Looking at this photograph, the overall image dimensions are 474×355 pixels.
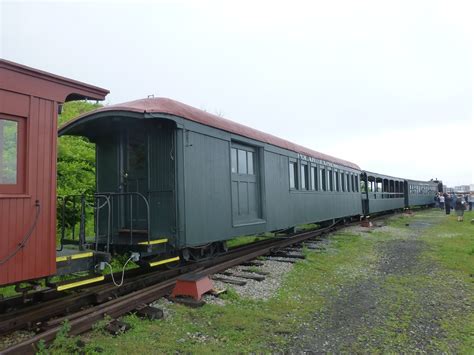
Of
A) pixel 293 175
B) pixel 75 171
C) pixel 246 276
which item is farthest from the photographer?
pixel 293 175

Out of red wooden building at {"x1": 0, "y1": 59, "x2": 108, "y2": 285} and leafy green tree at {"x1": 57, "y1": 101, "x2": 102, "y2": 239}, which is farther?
leafy green tree at {"x1": 57, "y1": 101, "x2": 102, "y2": 239}

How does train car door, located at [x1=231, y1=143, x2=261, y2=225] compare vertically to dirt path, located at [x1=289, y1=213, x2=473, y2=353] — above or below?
above

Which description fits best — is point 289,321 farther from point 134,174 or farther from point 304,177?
point 304,177

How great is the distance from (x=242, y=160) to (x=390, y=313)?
4299 mm

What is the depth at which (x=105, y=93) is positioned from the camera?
4.86 meters

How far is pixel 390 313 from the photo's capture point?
17.0 feet

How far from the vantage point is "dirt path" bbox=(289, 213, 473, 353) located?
4188 mm

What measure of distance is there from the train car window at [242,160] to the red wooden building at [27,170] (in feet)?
14.3

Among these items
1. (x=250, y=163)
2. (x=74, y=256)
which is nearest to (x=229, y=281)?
(x=74, y=256)

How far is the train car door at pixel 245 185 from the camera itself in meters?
7.91

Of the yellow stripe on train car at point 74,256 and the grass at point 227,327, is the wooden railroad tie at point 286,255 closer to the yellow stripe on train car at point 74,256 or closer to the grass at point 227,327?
the grass at point 227,327

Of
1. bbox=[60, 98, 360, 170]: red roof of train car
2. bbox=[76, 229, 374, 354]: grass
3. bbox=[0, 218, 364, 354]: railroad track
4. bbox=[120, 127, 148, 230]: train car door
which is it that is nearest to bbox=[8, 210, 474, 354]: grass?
bbox=[76, 229, 374, 354]: grass

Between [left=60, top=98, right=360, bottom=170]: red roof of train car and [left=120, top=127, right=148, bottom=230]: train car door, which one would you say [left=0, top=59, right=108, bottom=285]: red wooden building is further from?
[left=120, top=127, right=148, bottom=230]: train car door

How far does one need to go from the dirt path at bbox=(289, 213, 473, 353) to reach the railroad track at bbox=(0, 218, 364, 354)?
213cm
